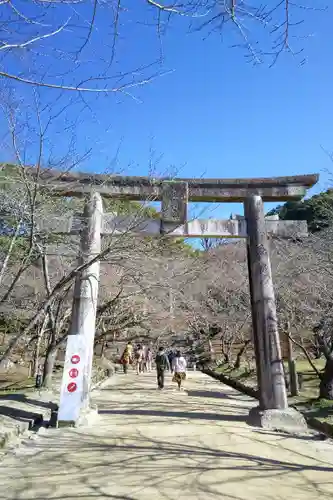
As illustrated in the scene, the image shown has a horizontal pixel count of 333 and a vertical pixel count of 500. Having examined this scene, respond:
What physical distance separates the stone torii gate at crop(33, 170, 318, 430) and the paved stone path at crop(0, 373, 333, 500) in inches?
41.9

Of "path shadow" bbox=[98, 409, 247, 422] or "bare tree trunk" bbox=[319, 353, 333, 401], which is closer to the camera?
"path shadow" bbox=[98, 409, 247, 422]

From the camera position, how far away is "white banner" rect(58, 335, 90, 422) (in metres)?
6.56

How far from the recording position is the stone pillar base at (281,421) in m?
6.74

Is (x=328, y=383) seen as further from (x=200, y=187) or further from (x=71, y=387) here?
(x=71, y=387)

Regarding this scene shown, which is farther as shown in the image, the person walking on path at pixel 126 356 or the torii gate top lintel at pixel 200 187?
the person walking on path at pixel 126 356

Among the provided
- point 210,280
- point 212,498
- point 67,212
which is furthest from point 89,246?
point 210,280

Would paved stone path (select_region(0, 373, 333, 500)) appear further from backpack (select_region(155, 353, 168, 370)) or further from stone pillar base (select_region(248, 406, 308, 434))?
backpack (select_region(155, 353, 168, 370))

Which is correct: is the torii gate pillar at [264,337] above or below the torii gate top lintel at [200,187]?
below

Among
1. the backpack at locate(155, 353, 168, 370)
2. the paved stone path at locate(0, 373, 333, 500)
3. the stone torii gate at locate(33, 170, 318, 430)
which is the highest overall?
the stone torii gate at locate(33, 170, 318, 430)

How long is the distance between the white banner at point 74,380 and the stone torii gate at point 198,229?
0.06 ft

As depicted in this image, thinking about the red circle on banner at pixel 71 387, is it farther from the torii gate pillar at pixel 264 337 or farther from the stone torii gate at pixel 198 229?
the torii gate pillar at pixel 264 337

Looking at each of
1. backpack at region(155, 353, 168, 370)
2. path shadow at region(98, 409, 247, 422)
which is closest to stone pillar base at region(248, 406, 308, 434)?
path shadow at region(98, 409, 247, 422)

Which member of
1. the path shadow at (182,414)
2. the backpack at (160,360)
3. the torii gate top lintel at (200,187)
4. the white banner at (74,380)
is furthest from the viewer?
the backpack at (160,360)

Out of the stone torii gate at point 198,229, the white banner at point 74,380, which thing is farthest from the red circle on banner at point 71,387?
the stone torii gate at point 198,229
